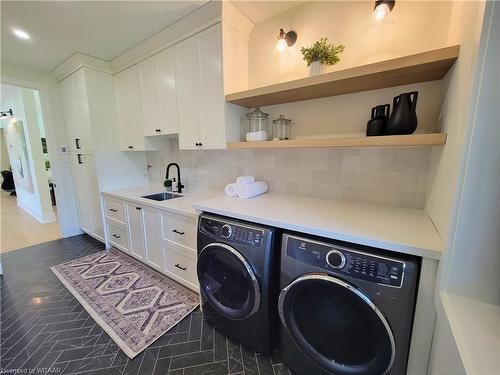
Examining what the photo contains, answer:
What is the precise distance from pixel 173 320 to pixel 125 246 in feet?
4.37

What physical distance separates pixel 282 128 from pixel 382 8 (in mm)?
935

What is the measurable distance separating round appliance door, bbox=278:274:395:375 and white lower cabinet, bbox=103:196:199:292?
3.18 feet

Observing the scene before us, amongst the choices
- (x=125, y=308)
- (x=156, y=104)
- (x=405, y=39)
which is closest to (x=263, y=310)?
(x=125, y=308)

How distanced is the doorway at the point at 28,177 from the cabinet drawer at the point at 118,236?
51.2 inches

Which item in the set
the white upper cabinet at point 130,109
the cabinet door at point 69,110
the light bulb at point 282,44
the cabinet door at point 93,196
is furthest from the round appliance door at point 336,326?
the cabinet door at point 69,110

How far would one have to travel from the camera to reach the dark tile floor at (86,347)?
1.29 meters

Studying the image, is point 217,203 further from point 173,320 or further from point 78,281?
point 78,281

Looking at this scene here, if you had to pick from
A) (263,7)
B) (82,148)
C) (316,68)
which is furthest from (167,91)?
(82,148)

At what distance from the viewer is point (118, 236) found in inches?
103

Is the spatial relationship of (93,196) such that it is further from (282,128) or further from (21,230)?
(282,128)

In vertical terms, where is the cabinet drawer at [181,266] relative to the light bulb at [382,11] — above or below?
below

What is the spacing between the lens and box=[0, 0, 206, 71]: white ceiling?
63.2 inches

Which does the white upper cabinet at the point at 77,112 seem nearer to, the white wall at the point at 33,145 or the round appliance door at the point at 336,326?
the white wall at the point at 33,145

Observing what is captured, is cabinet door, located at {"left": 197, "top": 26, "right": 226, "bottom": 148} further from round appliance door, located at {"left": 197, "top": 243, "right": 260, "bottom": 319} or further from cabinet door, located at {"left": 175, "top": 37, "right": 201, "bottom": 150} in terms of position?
round appliance door, located at {"left": 197, "top": 243, "right": 260, "bottom": 319}
